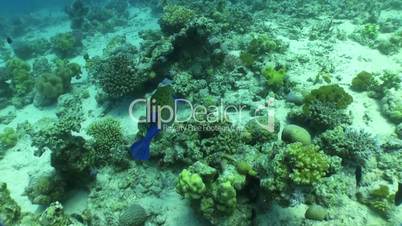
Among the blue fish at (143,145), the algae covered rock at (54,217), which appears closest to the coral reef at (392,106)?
the blue fish at (143,145)

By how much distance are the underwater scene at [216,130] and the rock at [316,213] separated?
0.7 inches

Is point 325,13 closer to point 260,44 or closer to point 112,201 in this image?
point 260,44

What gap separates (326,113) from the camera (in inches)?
264

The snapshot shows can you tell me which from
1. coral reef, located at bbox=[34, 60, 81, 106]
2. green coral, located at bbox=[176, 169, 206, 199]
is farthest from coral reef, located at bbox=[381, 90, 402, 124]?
coral reef, located at bbox=[34, 60, 81, 106]

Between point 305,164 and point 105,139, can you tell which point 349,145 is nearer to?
point 305,164

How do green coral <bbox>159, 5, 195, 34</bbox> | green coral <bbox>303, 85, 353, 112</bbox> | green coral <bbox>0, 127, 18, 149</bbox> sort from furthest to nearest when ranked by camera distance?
green coral <bbox>159, 5, 195, 34</bbox>
green coral <bbox>0, 127, 18, 149</bbox>
green coral <bbox>303, 85, 353, 112</bbox>

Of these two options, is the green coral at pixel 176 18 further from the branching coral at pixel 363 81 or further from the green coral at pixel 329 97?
the branching coral at pixel 363 81

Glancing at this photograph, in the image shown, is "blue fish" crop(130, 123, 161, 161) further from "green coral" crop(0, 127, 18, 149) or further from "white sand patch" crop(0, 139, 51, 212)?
"green coral" crop(0, 127, 18, 149)

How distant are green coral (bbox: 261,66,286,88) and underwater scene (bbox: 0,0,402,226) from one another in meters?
0.03

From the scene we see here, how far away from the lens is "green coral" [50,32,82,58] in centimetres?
1366

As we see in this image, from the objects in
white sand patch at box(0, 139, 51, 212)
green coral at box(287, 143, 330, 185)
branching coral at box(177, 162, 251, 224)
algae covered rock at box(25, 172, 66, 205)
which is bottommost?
white sand patch at box(0, 139, 51, 212)

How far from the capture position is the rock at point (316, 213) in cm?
526

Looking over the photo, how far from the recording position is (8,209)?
19.8 feet

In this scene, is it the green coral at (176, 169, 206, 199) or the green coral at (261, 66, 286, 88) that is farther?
the green coral at (261, 66, 286, 88)
